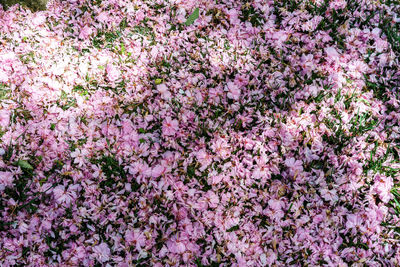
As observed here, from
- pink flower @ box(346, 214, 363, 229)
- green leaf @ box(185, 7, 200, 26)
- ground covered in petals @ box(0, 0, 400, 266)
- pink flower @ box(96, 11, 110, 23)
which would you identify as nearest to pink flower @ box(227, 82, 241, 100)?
ground covered in petals @ box(0, 0, 400, 266)

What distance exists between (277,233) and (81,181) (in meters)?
1.63

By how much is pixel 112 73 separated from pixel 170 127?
830mm

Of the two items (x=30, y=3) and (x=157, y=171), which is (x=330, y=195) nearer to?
(x=157, y=171)

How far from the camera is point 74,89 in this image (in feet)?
10.2

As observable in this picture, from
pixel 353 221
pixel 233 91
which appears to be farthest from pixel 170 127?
pixel 353 221

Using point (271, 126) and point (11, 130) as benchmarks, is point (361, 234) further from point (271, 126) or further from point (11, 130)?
point (11, 130)

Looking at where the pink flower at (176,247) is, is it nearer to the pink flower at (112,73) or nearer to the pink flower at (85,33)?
the pink flower at (112,73)

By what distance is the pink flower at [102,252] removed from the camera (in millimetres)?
2402

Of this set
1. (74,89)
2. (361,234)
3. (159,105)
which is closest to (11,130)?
(74,89)

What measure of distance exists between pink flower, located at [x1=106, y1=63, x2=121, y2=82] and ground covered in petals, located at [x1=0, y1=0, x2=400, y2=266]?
0.7 inches

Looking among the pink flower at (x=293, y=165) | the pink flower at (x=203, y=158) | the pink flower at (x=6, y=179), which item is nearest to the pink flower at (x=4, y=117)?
the pink flower at (x=6, y=179)

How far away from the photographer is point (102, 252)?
95.3 inches

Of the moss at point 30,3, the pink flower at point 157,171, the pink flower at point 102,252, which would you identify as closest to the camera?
the pink flower at point 102,252

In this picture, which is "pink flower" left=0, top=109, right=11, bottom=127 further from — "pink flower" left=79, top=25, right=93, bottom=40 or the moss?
the moss
